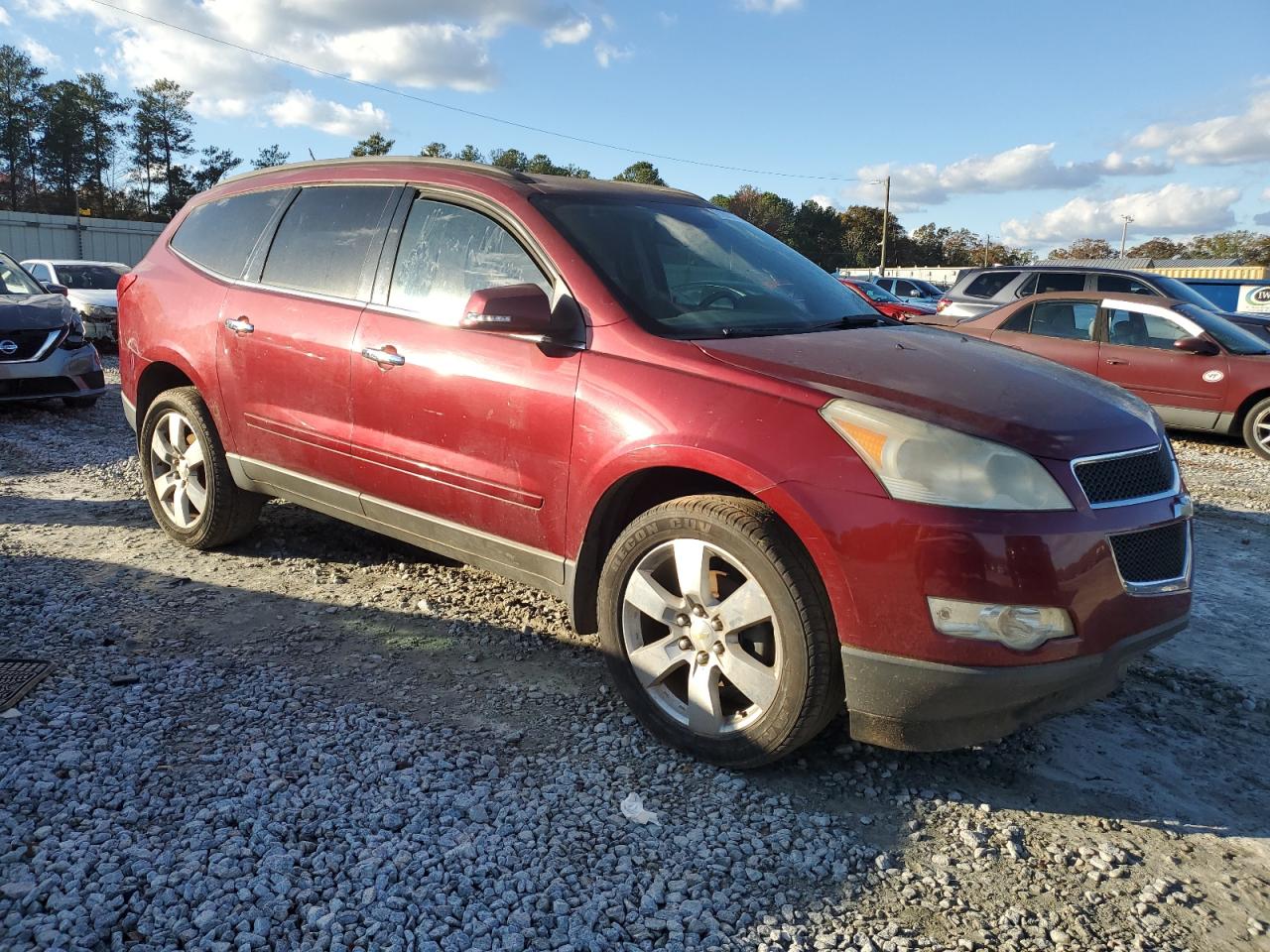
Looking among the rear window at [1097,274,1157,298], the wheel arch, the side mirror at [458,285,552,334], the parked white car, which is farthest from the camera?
the parked white car

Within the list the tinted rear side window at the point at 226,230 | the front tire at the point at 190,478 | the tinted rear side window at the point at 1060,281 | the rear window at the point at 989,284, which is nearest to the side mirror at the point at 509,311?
the tinted rear side window at the point at 226,230

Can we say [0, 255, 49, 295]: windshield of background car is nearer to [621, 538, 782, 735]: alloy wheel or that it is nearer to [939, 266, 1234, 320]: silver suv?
[621, 538, 782, 735]: alloy wheel

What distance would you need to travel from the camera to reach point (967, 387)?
288 cm

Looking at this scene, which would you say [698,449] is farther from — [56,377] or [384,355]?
[56,377]

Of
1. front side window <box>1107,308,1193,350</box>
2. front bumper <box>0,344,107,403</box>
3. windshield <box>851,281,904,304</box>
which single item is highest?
windshield <box>851,281,904,304</box>

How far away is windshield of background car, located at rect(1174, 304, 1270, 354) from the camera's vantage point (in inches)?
366

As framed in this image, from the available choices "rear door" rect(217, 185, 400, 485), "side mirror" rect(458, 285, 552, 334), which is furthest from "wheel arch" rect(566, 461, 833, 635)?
"rear door" rect(217, 185, 400, 485)

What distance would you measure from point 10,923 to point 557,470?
6.34 ft

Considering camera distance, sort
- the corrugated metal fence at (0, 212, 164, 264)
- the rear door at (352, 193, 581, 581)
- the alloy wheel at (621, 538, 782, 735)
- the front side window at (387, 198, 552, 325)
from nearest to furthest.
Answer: the alloy wheel at (621, 538, 782, 735) → the rear door at (352, 193, 581, 581) → the front side window at (387, 198, 552, 325) → the corrugated metal fence at (0, 212, 164, 264)

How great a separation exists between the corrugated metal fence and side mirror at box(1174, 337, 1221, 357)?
34.7 metres

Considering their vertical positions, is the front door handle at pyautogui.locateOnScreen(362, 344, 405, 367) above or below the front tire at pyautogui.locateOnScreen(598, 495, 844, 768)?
above

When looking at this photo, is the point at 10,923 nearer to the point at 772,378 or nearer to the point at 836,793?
the point at 836,793

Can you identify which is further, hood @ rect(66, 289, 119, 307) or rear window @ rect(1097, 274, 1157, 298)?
hood @ rect(66, 289, 119, 307)

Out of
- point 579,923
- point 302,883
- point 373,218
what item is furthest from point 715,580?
point 373,218
